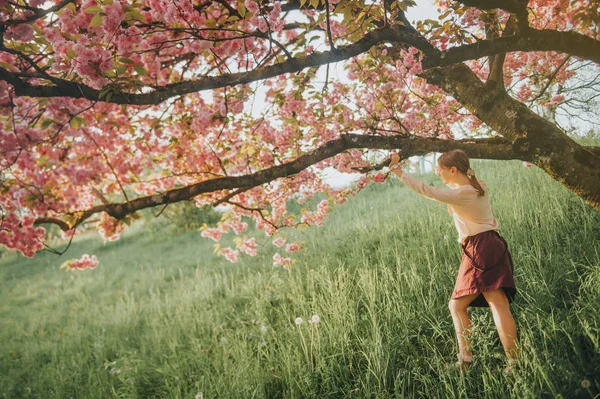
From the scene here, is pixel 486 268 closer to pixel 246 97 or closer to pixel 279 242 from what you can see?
pixel 246 97

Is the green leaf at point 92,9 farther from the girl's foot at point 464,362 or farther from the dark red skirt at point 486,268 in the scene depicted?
the girl's foot at point 464,362

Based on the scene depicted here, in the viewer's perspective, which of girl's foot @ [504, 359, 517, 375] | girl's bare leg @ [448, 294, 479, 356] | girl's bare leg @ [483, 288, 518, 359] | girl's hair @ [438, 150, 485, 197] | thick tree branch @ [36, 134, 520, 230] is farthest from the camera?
thick tree branch @ [36, 134, 520, 230]

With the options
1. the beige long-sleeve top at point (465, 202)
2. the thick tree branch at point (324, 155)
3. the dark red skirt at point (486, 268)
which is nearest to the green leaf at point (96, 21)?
the thick tree branch at point (324, 155)

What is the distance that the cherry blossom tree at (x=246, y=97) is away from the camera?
2.33 meters

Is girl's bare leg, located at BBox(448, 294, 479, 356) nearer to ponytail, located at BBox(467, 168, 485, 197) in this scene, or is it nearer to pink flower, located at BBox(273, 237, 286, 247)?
ponytail, located at BBox(467, 168, 485, 197)

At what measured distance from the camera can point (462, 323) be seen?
7.80ft

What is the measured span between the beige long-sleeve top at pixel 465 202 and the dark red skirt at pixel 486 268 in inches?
2.5

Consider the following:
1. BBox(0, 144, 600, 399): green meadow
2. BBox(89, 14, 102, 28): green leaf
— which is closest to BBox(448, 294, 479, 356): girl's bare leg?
BBox(0, 144, 600, 399): green meadow

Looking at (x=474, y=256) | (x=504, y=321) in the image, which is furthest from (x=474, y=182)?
(x=504, y=321)

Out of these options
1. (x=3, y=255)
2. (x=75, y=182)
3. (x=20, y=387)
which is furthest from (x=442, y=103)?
(x=3, y=255)

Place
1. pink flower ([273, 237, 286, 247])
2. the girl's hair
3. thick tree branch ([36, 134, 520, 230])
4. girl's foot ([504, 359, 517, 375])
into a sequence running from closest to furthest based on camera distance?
girl's foot ([504, 359, 517, 375]) → the girl's hair → thick tree branch ([36, 134, 520, 230]) → pink flower ([273, 237, 286, 247])

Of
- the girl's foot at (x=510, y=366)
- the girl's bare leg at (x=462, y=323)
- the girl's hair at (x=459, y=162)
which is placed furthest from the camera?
the girl's hair at (x=459, y=162)

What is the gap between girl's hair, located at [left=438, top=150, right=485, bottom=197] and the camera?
243 centimetres

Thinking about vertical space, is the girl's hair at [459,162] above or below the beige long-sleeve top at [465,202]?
above
